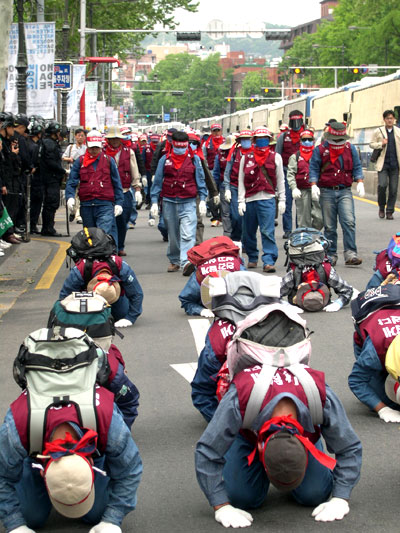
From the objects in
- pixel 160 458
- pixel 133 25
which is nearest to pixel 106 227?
pixel 160 458

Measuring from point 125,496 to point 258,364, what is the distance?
892mm

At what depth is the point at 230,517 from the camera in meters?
5.20

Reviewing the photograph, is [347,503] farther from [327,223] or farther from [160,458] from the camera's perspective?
[327,223]

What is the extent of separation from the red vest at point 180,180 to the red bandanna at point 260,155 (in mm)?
957

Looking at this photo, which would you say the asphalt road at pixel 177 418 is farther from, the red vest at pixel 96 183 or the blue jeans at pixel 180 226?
the red vest at pixel 96 183

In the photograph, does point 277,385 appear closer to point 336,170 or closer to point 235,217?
point 336,170

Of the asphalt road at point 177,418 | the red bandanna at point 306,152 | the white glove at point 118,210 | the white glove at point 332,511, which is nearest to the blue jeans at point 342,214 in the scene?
the asphalt road at point 177,418

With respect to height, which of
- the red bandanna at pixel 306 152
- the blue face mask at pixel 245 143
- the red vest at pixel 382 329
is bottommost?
the red vest at pixel 382 329

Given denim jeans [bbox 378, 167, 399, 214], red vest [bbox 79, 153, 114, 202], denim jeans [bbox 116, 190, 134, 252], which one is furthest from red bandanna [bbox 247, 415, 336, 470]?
denim jeans [bbox 378, 167, 399, 214]

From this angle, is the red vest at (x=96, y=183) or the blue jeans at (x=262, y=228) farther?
the blue jeans at (x=262, y=228)

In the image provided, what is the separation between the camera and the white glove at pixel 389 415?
7.04 meters

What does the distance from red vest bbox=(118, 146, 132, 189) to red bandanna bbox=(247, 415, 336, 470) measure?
1300cm

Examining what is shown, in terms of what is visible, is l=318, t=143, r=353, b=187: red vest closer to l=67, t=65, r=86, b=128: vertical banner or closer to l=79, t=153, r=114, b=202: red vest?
l=79, t=153, r=114, b=202: red vest

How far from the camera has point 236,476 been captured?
530cm
